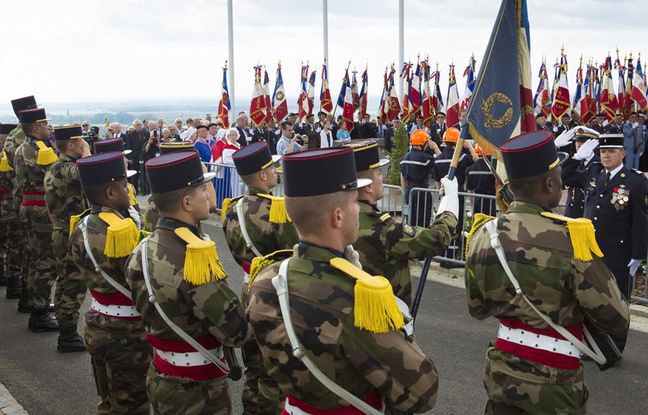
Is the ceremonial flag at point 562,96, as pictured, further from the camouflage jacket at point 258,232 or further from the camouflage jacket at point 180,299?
the camouflage jacket at point 180,299

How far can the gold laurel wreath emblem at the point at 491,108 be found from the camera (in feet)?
15.6

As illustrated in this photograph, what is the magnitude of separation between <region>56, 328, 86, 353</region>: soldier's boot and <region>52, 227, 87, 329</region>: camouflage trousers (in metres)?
0.07

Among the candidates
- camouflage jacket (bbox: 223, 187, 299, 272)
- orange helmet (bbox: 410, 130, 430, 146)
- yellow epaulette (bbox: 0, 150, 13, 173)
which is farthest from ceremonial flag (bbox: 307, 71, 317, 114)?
camouflage jacket (bbox: 223, 187, 299, 272)

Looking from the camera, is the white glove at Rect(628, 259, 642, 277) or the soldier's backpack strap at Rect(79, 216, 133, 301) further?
the white glove at Rect(628, 259, 642, 277)

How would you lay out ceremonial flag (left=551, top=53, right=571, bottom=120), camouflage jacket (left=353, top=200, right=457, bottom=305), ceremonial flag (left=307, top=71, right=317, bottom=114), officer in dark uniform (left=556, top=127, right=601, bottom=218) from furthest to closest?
ceremonial flag (left=307, top=71, right=317, bottom=114), ceremonial flag (left=551, top=53, right=571, bottom=120), officer in dark uniform (left=556, top=127, right=601, bottom=218), camouflage jacket (left=353, top=200, right=457, bottom=305)

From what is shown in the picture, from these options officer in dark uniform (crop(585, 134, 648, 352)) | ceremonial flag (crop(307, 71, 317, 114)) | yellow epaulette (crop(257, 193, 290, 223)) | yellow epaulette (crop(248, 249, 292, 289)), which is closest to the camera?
yellow epaulette (crop(248, 249, 292, 289))

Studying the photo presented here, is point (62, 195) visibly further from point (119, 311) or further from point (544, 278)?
point (544, 278)

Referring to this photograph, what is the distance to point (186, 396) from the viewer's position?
11.4ft

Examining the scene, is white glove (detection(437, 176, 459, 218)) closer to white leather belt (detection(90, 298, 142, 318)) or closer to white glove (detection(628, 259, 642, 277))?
white leather belt (detection(90, 298, 142, 318))

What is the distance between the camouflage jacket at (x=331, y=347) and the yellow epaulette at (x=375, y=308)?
3 cm

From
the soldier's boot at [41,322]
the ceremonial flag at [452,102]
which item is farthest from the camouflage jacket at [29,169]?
the ceremonial flag at [452,102]

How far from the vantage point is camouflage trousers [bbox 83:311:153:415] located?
14.0 feet

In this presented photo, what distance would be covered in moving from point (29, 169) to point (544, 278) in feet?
20.7

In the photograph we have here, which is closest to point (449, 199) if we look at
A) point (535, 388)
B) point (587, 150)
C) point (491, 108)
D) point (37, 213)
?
point (491, 108)
